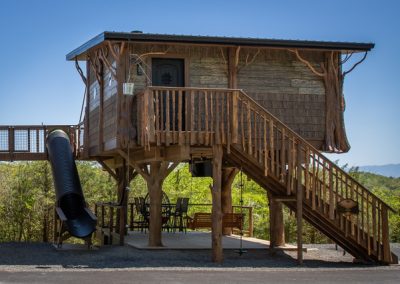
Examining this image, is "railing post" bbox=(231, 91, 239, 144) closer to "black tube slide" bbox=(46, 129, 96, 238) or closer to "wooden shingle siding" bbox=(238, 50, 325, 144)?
"wooden shingle siding" bbox=(238, 50, 325, 144)

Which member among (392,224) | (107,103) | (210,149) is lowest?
(392,224)

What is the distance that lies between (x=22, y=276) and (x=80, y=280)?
1369 mm

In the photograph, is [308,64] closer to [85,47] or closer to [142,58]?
[142,58]

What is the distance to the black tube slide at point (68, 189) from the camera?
2136cm

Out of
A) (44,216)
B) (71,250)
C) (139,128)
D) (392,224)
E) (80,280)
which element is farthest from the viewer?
(392,224)

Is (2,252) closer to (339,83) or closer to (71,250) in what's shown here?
(71,250)

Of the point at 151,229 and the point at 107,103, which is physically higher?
the point at 107,103

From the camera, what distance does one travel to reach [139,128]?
62.2 feet

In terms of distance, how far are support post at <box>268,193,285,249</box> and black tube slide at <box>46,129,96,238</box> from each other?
4794mm

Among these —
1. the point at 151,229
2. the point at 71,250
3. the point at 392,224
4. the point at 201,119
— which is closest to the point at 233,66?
the point at 201,119

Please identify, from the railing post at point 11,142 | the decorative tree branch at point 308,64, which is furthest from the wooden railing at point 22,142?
the decorative tree branch at point 308,64

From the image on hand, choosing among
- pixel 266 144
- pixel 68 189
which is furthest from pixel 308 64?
pixel 68 189

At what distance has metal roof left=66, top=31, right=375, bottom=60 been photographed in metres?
19.3

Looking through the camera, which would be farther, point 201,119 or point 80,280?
point 201,119
